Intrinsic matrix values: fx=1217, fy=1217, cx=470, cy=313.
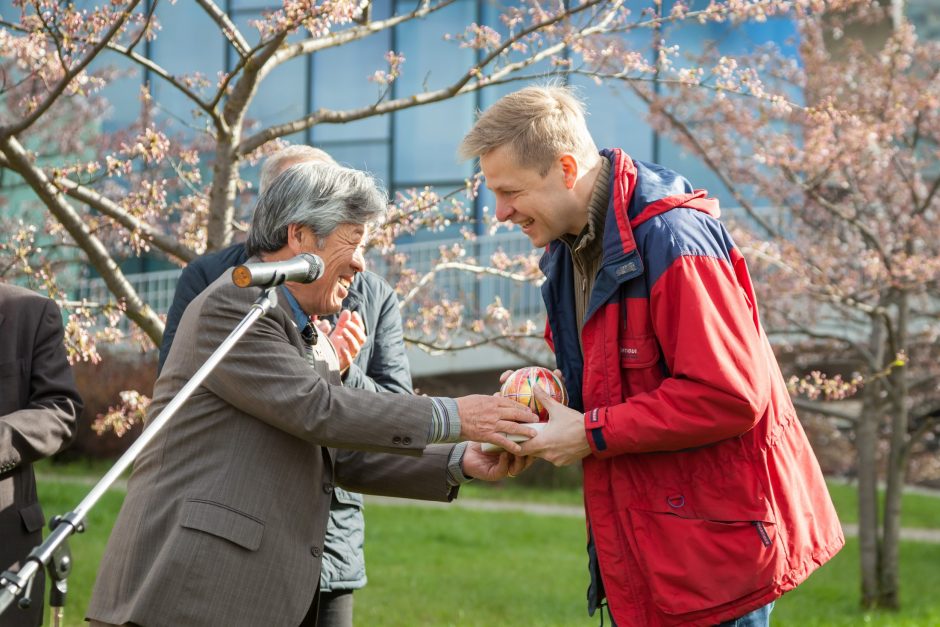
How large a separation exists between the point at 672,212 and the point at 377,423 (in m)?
0.96

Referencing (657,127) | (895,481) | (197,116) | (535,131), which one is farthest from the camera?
(657,127)

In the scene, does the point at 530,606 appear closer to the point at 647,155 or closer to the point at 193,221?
the point at 193,221

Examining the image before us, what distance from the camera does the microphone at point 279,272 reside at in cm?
282

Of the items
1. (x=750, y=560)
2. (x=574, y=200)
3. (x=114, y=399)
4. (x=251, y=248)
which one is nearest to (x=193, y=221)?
(x=251, y=248)

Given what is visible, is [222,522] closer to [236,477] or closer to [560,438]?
[236,477]

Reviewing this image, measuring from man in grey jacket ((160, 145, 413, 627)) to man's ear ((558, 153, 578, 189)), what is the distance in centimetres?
98

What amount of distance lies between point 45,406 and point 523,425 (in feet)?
5.70

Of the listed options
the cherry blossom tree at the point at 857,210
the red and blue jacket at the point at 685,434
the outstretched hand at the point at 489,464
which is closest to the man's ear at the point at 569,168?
the red and blue jacket at the point at 685,434

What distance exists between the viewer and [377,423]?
3260 millimetres

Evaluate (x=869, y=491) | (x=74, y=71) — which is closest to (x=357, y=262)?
(x=74, y=71)

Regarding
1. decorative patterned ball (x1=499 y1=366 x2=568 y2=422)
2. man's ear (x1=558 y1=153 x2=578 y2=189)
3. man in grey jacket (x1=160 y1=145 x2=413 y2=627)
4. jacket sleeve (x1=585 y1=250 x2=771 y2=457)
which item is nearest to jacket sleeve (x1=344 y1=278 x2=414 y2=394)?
man in grey jacket (x1=160 y1=145 x2=413 y2=627)

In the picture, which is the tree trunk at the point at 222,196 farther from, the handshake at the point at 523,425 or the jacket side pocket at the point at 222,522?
the jacket side pocket at the point at 222,522

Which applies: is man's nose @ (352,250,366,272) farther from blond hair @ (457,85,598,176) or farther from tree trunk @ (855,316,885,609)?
tree trunk @ (855,316,885,609)

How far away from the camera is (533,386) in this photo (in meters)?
3.48
